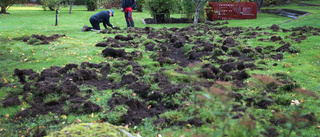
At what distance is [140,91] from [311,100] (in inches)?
121

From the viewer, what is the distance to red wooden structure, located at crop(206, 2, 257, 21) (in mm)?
19828

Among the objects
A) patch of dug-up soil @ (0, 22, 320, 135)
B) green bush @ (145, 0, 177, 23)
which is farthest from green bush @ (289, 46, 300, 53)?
green bush @ (145, 0, 177, 23)

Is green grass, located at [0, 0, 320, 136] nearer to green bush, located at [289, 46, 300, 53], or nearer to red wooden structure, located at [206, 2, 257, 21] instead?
green bush, located at [289, 46, 300, 53]

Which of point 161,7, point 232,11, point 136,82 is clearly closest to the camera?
point 136,82

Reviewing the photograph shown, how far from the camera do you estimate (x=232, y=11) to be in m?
20.1

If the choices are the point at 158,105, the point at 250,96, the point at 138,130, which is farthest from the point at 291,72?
the point at 138,130

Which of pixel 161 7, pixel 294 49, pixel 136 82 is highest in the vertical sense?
pixel 161 7

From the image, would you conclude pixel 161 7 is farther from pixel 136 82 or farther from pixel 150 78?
pixel 136 82

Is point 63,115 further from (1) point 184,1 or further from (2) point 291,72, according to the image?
(1) point 184,1

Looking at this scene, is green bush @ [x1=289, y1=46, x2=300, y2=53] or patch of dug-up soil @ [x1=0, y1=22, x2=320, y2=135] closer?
patch of dug-up soil @ [x1=0, y1=22, x2=320, y2=135]

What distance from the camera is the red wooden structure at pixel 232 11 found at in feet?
65.1

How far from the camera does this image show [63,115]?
3822 millimetres

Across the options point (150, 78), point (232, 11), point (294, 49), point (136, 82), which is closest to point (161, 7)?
point (232, 11)

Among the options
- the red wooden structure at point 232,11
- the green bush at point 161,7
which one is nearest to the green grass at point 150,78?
the green bush at point 161,7
